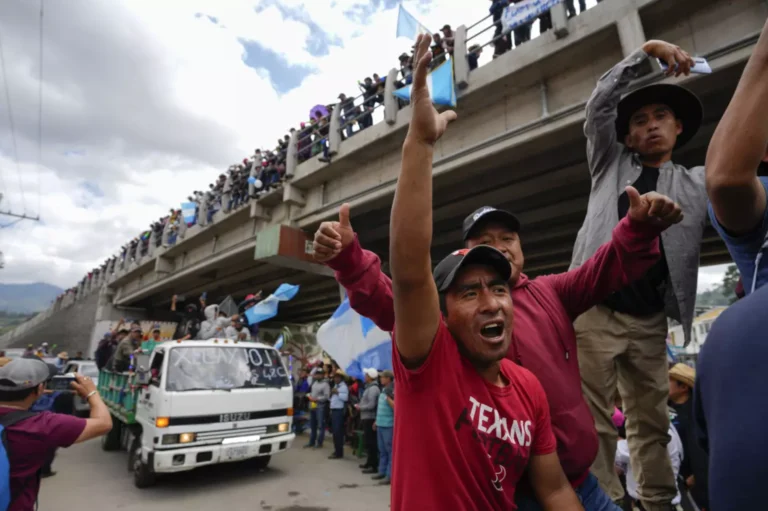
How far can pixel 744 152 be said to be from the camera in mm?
906

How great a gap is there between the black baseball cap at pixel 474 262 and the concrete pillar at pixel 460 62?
6777 millimetres

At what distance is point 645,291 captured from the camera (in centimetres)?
222

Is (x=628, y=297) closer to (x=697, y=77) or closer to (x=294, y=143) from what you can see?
(x=697, y=77)

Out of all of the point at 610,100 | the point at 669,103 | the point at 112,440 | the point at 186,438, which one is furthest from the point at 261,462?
the point at 669,103

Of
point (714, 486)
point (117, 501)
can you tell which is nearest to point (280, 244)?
point (117, 501)

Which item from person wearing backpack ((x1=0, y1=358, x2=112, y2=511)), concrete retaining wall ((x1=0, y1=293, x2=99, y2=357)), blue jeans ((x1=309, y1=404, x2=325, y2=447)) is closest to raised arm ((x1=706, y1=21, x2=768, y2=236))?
person wearing backpack ((x1=0, y1=358, x2=112, y2=511))

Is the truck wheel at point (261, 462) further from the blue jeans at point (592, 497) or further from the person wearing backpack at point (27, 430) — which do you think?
the blue jeans at point (592, 497)

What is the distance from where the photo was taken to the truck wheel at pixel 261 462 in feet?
24.8

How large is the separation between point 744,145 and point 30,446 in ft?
12.3

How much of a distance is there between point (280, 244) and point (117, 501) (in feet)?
21.1

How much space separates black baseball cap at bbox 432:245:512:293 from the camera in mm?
1470

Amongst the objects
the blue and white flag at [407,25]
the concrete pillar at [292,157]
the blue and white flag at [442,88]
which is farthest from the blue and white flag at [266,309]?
the blue and white flag at [407,25]

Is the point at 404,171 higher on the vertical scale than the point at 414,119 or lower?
lower

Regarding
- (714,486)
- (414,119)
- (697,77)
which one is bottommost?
(714,486)
